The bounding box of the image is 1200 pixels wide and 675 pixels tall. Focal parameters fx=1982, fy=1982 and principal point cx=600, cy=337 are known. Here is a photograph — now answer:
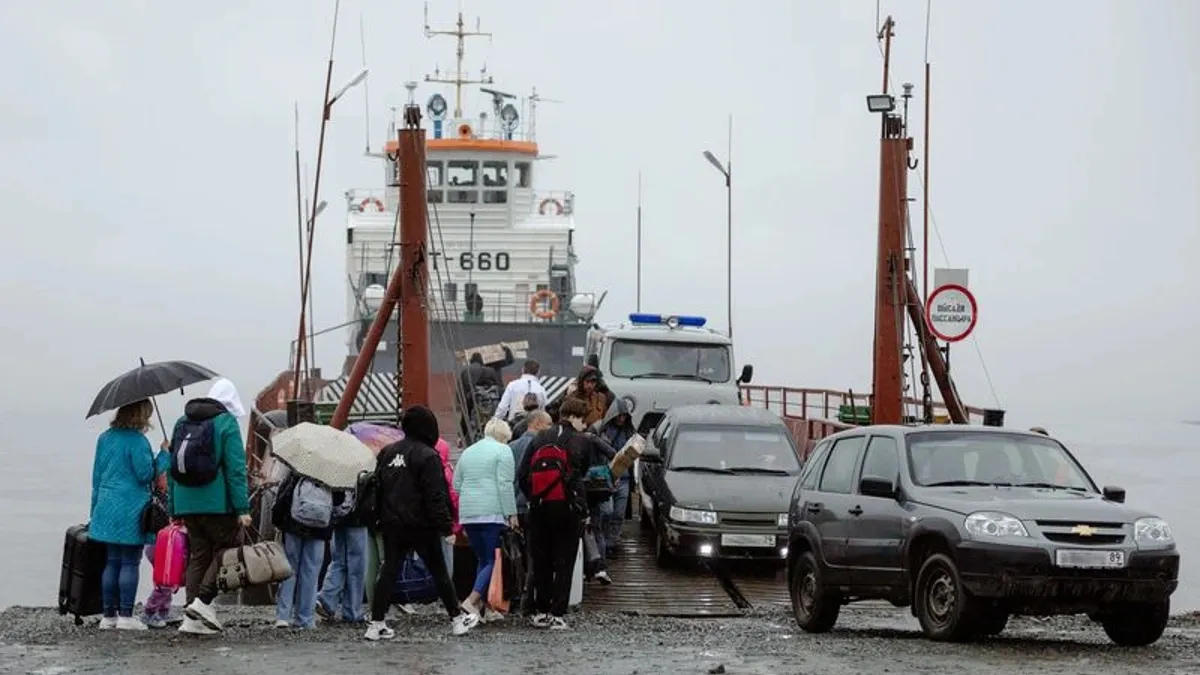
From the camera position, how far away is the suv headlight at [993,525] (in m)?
13.2

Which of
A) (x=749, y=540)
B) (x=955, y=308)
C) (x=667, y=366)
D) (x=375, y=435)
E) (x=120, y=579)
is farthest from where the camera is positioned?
(x=667, y=366)

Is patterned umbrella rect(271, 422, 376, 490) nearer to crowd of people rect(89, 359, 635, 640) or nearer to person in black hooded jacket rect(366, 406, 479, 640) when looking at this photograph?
crowd of people rect(89, 359, 635, 640)

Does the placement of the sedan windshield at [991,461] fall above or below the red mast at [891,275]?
below

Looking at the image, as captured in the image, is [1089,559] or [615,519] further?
[615,519]

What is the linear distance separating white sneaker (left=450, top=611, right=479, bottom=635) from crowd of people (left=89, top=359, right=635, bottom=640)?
0.01 metres

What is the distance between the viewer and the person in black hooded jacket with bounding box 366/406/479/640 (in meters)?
14.1

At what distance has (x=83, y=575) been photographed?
14586 millimetres

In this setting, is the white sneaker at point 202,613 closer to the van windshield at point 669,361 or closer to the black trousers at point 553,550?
the black trousers at point 553,550

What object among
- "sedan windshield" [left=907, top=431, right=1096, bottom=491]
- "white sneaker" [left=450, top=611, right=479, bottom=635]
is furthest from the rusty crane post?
"sedan windshield" [left=907, top=431, right=1096, bottom=491]

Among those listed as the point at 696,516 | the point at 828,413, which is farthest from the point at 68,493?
the point at 696,516

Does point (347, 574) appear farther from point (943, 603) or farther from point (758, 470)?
point (758, 470)

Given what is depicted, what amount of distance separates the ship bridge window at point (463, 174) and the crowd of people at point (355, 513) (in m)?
34.7

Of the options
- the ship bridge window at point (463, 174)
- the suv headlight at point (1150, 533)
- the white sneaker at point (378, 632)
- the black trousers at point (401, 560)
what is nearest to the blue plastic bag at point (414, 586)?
the black trousers at point (401, 560)

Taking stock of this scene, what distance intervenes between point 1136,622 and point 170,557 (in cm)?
678
